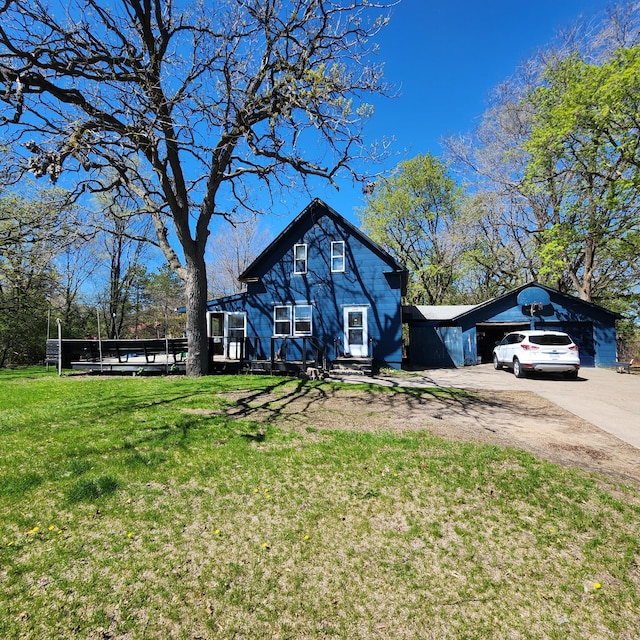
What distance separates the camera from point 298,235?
53.7 ft

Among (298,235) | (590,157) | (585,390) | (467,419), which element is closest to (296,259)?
(298,235)

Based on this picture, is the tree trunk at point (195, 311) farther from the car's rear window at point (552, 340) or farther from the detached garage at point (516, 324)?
the car's rear window at point (552, 340)

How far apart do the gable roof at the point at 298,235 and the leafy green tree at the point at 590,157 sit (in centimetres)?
905

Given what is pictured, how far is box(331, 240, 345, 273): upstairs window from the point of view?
623 inches

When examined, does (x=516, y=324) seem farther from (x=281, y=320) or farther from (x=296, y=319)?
(x=281, y=320)

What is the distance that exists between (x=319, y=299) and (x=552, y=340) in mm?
9549

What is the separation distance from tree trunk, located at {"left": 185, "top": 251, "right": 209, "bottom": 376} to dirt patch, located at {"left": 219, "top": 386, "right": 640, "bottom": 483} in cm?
378

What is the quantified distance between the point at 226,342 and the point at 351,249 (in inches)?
303

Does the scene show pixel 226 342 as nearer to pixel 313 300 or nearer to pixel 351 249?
pixel 313 300

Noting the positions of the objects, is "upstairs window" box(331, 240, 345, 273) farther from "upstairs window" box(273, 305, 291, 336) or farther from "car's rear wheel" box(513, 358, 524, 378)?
"car's rear wheel" box(513, 358, 524, 378)

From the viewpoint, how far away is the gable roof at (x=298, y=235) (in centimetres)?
1534

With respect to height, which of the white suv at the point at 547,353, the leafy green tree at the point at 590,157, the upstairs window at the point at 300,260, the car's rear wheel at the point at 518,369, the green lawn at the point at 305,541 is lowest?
the green lawn at the point at 305,541

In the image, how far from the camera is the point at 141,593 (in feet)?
7.85

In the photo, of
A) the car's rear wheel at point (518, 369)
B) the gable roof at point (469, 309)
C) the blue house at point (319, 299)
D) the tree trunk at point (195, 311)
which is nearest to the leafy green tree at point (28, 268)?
the tree trunk at point (195, 311)
